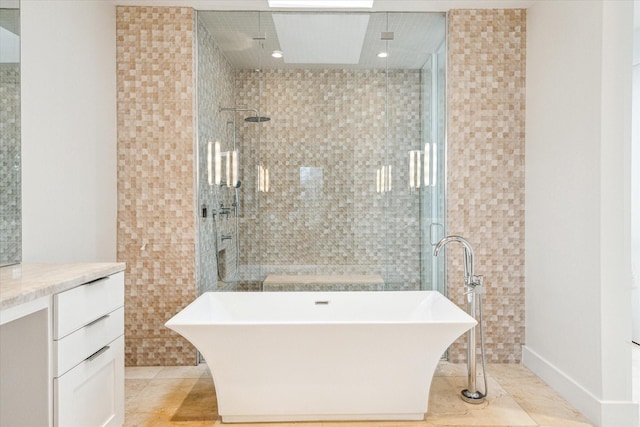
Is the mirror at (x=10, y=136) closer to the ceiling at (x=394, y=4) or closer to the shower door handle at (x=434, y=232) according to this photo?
the ceiling at (x=394, y=4)

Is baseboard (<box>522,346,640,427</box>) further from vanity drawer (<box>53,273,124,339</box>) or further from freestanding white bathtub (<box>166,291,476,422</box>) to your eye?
vanity drawer (<box>53,273,124,339</box>)

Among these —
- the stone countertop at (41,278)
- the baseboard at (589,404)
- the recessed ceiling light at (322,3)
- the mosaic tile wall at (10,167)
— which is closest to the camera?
the stone countertop at (41,278)

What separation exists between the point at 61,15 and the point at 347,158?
210cm

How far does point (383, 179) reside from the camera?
3.41 meters

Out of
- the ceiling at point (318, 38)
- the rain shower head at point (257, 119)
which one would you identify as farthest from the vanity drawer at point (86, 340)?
the ceiling at point (318, 38)

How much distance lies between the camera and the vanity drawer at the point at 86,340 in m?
1.77

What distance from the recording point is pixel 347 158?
341cm

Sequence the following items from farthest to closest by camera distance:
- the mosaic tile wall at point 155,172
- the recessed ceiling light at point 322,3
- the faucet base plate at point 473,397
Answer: the mosaic tile wall at point 155,172 → the recessed ceiling light at point 322,3 → the faucet base plate at point 473,397

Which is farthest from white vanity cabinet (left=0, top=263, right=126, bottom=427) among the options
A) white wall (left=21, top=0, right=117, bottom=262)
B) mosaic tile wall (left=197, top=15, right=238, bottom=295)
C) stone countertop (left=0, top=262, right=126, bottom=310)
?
mosaic tile wall (left=197, top=15, right=238, bottom=295)

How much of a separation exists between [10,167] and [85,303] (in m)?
0.85

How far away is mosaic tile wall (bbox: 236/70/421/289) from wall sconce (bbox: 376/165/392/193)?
4cm

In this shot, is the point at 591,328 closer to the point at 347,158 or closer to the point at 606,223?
the point at 606,223

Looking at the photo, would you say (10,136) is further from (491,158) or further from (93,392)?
(491,158)

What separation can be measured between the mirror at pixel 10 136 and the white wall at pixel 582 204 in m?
3.13
